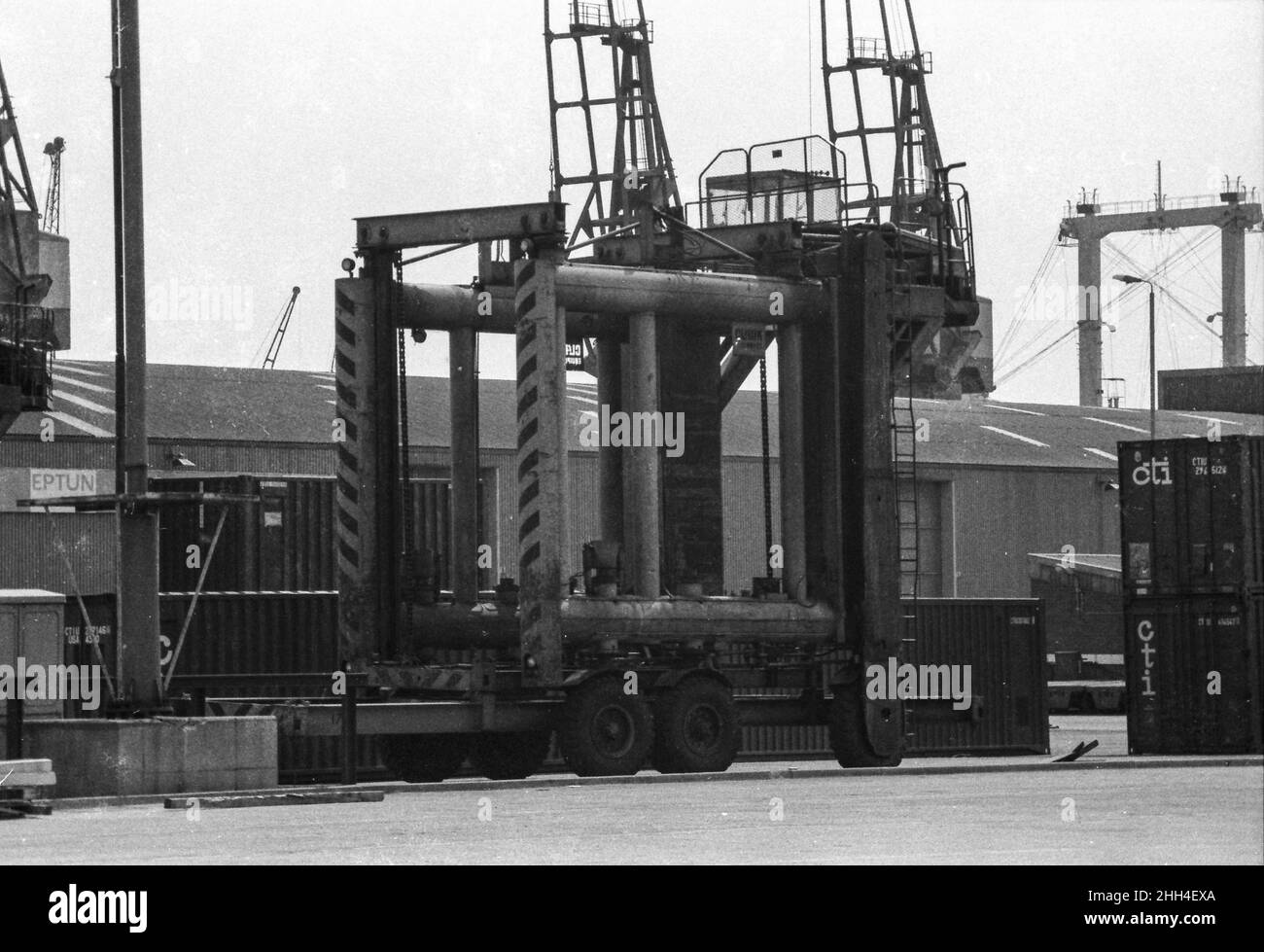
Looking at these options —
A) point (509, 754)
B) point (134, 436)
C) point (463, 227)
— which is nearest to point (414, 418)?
point (509, 754)

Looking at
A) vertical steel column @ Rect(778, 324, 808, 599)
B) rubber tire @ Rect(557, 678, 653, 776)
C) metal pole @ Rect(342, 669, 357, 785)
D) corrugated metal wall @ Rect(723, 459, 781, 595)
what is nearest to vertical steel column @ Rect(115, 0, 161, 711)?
metal pole @ Rect(342, 669, 357, 785)

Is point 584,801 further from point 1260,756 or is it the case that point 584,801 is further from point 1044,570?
point 1044,570

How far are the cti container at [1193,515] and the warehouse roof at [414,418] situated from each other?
18.0m

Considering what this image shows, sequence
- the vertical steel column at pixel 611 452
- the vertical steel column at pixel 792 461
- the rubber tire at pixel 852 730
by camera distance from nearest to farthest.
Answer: the rubber tire at pixel 852 730 → the vertical steel column at pixel 792 461 → the vertical steel column at pixel 611 452

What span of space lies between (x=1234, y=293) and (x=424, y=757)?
3288 inches

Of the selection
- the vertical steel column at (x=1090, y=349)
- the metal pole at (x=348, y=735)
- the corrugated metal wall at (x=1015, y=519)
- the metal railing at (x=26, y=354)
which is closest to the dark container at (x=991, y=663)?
the metal pole at (x=348, y=735)

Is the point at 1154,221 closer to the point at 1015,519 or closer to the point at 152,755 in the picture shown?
the point at 1015,519

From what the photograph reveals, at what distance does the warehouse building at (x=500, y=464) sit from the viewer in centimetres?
4331

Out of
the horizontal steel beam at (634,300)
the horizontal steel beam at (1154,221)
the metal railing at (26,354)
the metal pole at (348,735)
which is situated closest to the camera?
the metal pole at (348,735)

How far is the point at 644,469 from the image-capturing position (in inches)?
1016

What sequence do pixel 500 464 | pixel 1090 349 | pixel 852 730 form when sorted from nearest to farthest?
pixel 852 730 → pixel 500 464 → pixel 1090 349

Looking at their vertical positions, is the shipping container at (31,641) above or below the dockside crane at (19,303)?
below

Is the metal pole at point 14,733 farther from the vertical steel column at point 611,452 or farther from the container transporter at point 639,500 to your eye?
the vertical steel column at point 611,452
